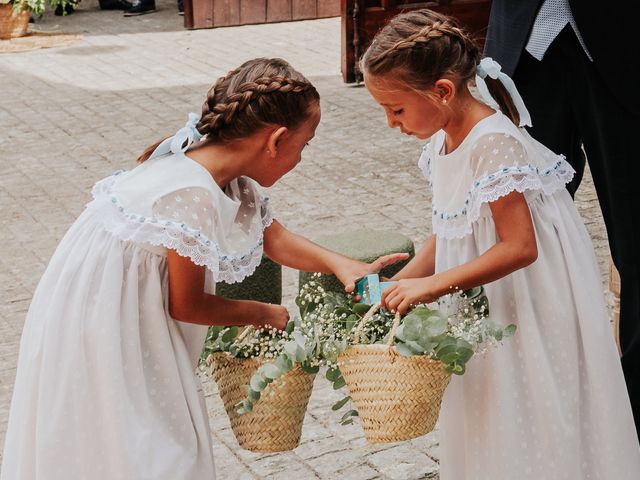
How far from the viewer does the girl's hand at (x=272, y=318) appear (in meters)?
3.04

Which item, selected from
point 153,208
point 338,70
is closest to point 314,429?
point 153,208

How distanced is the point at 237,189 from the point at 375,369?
61cm

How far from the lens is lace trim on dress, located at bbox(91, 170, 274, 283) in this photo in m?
2.78

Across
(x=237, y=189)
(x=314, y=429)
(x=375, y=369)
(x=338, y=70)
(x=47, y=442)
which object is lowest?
(x=338, y=70)

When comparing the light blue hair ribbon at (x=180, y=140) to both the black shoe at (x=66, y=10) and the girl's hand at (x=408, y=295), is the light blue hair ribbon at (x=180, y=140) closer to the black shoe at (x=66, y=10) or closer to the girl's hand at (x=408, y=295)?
the girl's hand at (x=408, y=295)

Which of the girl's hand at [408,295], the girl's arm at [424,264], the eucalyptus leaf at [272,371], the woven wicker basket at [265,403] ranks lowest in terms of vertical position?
the woven wicker basket at [265,403]

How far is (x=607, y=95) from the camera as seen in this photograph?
361cm

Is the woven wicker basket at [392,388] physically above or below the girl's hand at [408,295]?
below

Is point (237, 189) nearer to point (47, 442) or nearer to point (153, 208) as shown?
point (153, 208)

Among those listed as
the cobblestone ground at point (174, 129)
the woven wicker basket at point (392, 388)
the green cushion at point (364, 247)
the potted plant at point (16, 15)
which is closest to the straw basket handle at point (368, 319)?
the woven wicker basket at point (392, 388)

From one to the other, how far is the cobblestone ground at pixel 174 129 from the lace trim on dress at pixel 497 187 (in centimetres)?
112

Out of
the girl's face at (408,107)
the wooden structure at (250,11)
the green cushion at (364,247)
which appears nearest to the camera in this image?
the girl's face at (408,107)

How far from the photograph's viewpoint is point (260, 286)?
194 inches

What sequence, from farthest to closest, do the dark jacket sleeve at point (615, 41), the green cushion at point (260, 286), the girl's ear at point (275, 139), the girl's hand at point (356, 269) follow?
the green cushion at point (260, 286)
the dark jacket sleeve at point (615, 41)
the girl's hand at point (356, 269)
the girl's ear at point (275, 139)
